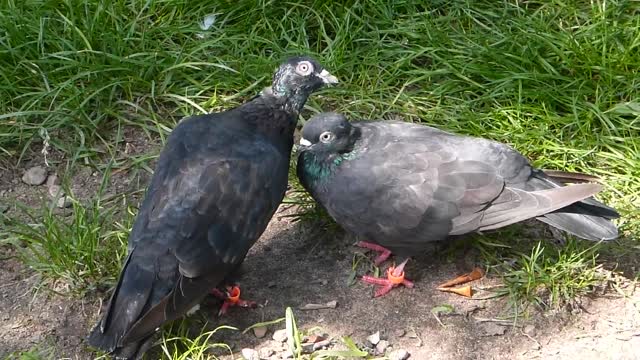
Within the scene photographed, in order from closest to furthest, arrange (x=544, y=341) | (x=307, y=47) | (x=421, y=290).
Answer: (x=544, y=341) → (x=421, y=290) → (x=307, y=47)

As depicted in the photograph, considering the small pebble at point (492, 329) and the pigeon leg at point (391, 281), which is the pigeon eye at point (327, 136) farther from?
the small pebble at point (492, 329)

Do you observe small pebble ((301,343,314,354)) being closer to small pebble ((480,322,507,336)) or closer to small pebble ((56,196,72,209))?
small pebble ((480,322,507,336))

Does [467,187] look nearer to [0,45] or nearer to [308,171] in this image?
[308,171]

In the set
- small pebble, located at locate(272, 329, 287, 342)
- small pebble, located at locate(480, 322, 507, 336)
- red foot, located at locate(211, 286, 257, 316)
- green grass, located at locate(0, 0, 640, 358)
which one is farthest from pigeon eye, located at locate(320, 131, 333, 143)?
small pebble, located at locate(480, 322, 507, 336)

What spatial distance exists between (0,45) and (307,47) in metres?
1.89

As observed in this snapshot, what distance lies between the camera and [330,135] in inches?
186

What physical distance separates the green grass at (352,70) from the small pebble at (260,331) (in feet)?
2.62

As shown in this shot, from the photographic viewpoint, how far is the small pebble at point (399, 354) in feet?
14.5

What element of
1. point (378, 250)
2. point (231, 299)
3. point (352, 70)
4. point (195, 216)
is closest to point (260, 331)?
point (231, 299)

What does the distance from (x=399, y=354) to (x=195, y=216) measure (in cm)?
118

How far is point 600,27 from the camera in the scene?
5730mm

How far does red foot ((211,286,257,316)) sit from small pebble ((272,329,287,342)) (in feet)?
0.76

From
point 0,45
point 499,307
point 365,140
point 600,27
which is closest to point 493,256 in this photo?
point 499,307

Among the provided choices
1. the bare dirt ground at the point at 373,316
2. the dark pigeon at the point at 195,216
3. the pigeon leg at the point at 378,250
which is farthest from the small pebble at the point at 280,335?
the pigeon leg at the point at 378,250
